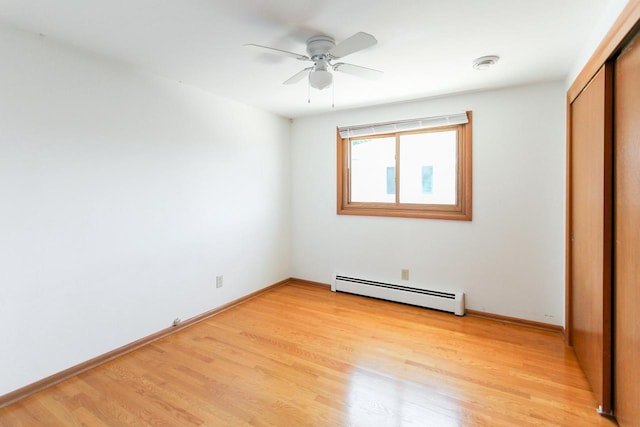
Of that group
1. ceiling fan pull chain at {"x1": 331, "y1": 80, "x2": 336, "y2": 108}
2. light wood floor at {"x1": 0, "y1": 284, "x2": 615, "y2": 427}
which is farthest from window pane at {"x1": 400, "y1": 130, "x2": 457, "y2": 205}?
light wood floor at {"x1": 0, "y1": 284, "x2": 615, "y2": 427}

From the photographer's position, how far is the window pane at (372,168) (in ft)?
12.2

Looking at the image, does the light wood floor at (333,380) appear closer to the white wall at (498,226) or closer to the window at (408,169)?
the white wall at (498,226)

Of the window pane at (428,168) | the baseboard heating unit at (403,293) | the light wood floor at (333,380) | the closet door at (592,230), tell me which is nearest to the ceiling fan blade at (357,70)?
the closet door at (592,230)

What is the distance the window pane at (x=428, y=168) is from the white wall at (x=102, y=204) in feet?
6.15

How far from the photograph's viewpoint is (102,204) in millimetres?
2301

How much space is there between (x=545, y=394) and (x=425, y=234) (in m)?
1.75

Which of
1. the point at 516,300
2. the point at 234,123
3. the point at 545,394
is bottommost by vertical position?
the point at 545,394

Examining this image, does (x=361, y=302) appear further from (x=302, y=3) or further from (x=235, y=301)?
(x=302, y=3)

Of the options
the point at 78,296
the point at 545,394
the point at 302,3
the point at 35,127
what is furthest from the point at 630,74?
the point at 78,296

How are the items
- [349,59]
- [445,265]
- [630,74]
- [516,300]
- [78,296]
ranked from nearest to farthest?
1. [630,74]
2. [78,296]
3. [349,59]
4. [516,300]
5. [445,265]

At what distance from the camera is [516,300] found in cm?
299

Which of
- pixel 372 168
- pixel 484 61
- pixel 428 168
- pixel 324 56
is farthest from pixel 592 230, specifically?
pixel 372 168

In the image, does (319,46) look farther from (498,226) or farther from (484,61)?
(498,226)

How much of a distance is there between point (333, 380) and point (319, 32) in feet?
7.29
